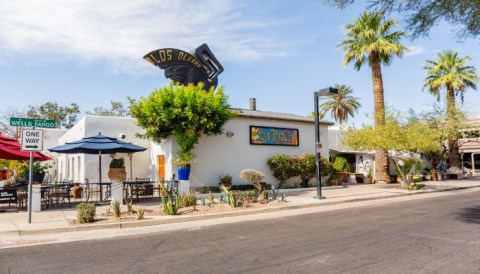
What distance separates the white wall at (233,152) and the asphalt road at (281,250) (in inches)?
308

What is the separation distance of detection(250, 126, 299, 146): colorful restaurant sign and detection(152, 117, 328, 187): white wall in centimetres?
21

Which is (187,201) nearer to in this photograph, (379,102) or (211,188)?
(211,188)

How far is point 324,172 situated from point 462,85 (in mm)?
18082

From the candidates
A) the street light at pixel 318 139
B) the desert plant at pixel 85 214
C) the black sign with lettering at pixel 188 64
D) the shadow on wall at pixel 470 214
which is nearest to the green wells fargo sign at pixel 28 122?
the desert plant at pixel 85 214

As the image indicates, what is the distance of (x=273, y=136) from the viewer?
19.7m

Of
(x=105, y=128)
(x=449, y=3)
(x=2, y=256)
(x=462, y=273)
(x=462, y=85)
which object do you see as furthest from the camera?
(x=462, y=85)

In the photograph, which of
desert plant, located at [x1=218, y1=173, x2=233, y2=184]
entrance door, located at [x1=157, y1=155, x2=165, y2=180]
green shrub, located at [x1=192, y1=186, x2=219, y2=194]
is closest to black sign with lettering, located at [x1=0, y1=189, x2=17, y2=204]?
entrance door, located at [x1=157, y1=155, x2=165, y2=180]

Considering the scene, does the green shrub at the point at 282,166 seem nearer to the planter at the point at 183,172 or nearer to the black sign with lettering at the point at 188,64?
the planter at the point at 183,172

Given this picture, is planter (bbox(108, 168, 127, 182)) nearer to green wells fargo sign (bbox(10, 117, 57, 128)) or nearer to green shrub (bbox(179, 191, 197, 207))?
green shrub (bbox(179, 191, 197, 207))

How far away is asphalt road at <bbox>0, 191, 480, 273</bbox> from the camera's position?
18.2 feet

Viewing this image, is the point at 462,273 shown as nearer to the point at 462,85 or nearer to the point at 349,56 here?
the point at 349,56

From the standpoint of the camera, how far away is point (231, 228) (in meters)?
9.16

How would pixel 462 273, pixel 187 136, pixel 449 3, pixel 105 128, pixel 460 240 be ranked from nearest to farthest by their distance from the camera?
pixel 462 273 < pixel 460 240 < pixel 449 3 < pixel 187 136 < pixel 105 128

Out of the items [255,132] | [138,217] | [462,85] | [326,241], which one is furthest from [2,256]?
[462,85]
